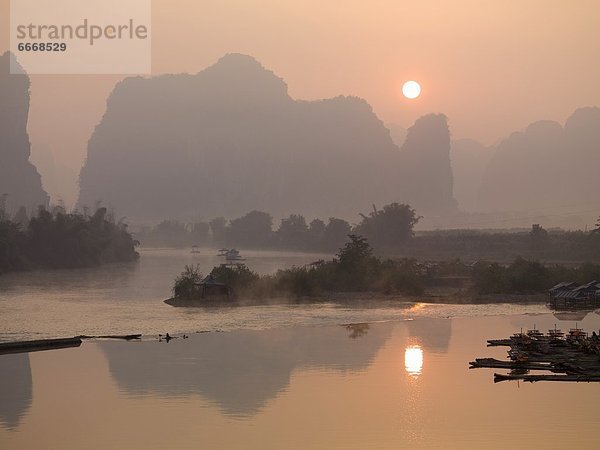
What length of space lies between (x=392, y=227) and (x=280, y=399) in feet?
266

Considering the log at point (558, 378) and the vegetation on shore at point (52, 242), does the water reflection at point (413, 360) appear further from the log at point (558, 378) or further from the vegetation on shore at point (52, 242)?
the vegetation on shore at point (52, 242)

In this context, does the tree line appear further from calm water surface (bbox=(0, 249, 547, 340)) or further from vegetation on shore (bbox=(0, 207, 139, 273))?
calm water surface (bbox=(0, 249, 547, 340))

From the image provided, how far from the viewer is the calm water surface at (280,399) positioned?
23.9 m

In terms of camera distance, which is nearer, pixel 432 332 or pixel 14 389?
pixel 14 389

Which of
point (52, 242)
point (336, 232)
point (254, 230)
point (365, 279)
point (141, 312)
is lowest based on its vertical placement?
point (141, 312)

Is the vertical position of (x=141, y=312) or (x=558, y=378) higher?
(x=141, y=312)

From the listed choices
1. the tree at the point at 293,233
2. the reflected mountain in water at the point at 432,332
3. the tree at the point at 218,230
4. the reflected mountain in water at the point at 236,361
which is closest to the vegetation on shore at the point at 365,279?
the reflected mountain in water at the point at 432,332

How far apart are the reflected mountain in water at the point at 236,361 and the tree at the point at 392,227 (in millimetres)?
64869

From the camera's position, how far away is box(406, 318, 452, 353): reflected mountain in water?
1528 inches

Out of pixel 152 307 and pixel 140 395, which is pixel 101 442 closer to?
pixel 140 395

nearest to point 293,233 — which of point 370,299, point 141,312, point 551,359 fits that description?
point 370,299

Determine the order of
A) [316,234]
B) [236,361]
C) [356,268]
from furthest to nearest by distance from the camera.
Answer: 1. [316,234]
2. [356,268]
3. [236,361]

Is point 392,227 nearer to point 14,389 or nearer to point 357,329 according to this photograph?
point 357,329

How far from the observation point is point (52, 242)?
320 ft
